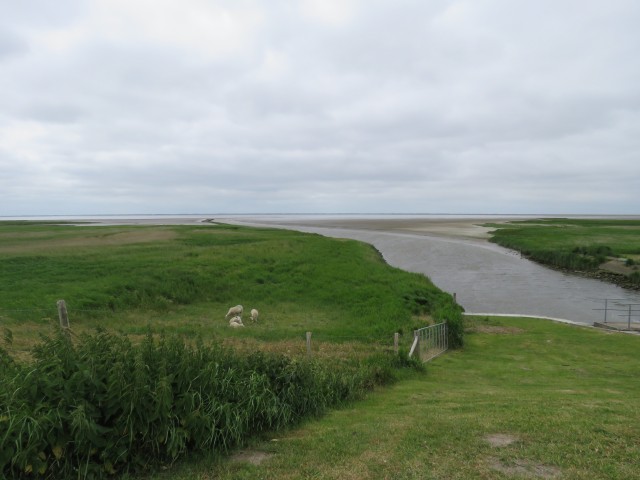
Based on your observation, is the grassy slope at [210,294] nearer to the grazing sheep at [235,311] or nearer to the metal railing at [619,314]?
the grazing sheep at [235,311]

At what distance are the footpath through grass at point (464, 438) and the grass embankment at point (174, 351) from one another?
2.16 ft

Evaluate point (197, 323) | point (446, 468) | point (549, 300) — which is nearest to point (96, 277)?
point (197, 323)

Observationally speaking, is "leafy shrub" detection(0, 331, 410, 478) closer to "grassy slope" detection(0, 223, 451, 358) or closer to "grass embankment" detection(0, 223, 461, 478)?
"grass embankment" detection(0, 223, 461, 478)

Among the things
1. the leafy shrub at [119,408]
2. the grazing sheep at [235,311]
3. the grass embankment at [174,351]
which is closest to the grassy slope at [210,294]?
the grass embankment at [174,351]

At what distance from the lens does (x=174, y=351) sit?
8.06m

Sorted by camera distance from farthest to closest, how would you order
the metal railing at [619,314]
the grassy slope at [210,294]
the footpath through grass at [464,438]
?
the metal railing at [619,314]
the grassy slope at [210,294]
the footpath through grass at [464,438]

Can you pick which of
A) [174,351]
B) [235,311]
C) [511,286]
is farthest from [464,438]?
[511,286]

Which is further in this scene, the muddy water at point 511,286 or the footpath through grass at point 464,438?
the muddy water at point 511,286

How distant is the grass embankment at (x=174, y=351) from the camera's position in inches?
249

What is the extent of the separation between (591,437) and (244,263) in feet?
108

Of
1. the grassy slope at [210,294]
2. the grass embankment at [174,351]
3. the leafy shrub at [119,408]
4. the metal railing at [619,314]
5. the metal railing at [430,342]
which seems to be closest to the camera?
the leafy shrub at [119,408]

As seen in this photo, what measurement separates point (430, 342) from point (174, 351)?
530 inches

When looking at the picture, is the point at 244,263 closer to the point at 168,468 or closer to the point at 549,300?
the point at 549,300

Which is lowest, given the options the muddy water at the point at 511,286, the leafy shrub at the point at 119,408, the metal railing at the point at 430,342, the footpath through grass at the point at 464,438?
the muddy water at the point at 511,286
